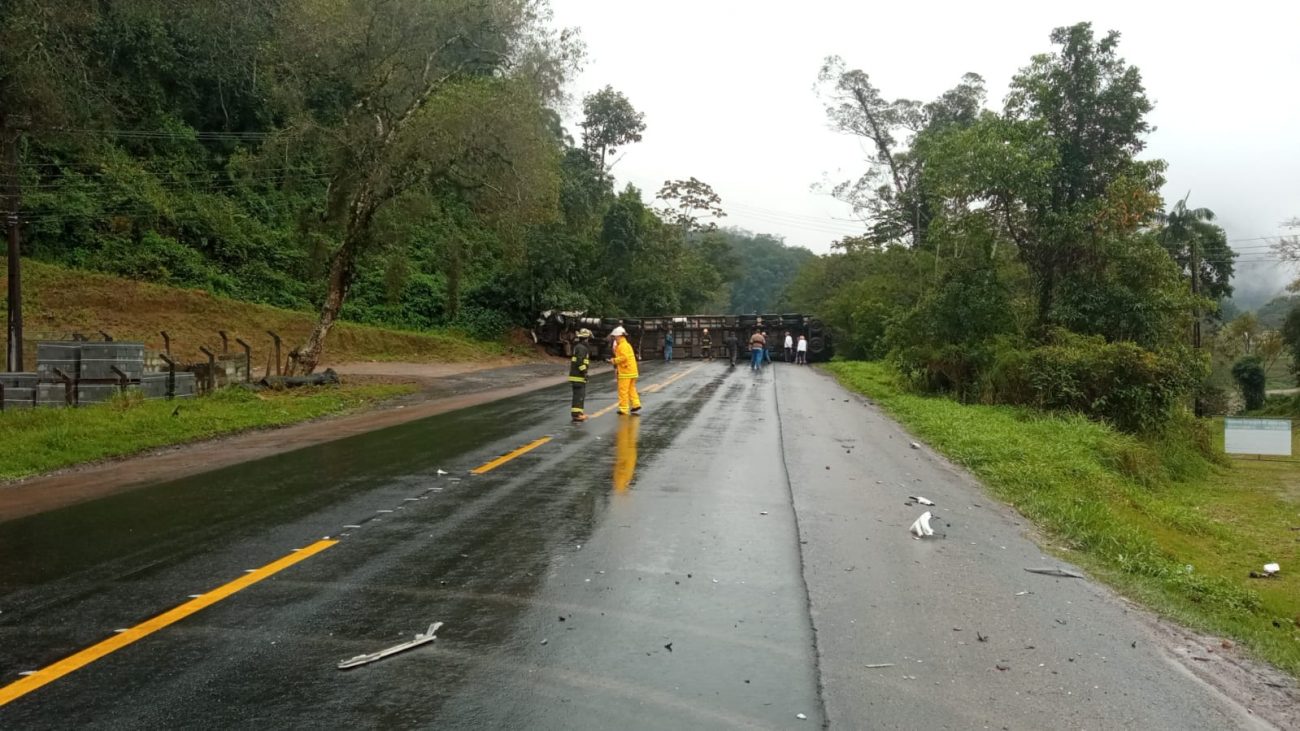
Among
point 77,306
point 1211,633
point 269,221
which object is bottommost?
point 1211,633

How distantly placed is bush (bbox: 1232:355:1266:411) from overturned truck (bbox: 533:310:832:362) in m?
30.0

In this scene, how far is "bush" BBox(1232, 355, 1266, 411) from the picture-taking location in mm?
55513

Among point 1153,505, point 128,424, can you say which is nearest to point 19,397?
point 128,424

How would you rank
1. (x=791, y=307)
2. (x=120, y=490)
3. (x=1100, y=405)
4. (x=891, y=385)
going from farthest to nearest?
(x=791, y=307)
(x=891, y=385)
(x=1100, y=405)
(x=120, y=490)

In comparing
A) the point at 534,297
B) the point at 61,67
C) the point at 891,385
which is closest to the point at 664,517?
the point at 891,385

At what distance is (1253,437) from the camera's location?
23.1 metres

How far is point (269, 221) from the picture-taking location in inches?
1709

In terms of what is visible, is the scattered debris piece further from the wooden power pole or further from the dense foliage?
the wooden power pole

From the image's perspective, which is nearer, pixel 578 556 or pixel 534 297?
pixel 578 556

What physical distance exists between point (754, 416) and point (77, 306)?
26.1m

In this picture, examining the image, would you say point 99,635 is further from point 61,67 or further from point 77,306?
point 77,306

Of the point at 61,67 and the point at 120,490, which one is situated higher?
the point at 61,67

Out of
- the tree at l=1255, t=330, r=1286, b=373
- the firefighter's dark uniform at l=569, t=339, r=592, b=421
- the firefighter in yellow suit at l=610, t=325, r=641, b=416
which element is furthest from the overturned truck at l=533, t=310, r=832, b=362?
the tree at l=1255, t=330, r=1286, b=373

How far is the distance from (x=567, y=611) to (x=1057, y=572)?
4.04 metres
